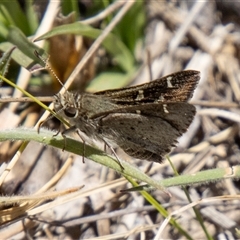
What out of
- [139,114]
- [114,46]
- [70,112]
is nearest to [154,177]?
[139,114]

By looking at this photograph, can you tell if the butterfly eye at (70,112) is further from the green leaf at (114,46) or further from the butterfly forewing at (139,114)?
the green leaf at (114,46)

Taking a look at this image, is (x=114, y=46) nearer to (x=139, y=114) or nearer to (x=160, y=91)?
(x=160, y=91)

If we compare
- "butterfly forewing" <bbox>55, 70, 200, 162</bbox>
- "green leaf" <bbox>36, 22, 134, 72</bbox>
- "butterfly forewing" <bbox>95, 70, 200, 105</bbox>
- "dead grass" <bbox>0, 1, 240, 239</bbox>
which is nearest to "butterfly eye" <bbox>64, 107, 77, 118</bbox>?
"butterfly forewing" <bbox>55, 70, 200, 162</bbox>

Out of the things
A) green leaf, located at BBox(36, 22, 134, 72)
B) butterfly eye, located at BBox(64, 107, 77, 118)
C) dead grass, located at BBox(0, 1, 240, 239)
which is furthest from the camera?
green leaf, located at BBox(36, 22, 134, 72)

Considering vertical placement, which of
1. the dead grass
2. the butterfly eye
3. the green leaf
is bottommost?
the dead grass

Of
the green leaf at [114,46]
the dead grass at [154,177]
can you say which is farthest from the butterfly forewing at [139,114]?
the green leaf at [114,46]

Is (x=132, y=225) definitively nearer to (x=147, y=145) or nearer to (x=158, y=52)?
(x=147, y=145)

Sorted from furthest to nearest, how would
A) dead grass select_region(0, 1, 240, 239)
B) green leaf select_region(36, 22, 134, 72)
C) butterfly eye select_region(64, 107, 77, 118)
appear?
green leaf select_region(36, 22, 134, 72) < dead grass select_region(0, 1, 240, 239) < butterfly eye select_region(64, 107, 77, 118)

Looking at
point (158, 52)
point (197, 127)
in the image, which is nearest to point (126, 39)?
point (158, 52)

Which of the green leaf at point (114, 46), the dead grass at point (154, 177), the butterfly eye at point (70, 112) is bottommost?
the dead grass at point (154, 177)

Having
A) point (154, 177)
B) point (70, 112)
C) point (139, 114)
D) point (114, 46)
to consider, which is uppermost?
point (114, 46)

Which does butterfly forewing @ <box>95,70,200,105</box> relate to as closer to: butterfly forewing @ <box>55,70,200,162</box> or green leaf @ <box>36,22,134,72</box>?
butterfly forewing @ <box>55,70,200,162</box>

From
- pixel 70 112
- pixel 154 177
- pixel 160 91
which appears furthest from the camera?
pixel 154 177
